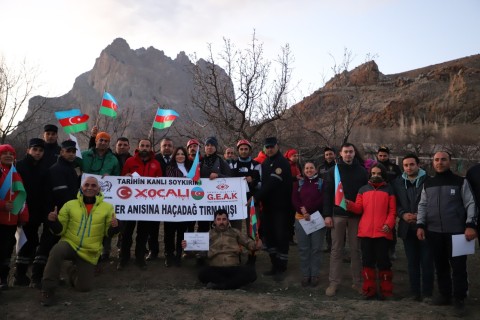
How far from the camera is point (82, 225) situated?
615 cm

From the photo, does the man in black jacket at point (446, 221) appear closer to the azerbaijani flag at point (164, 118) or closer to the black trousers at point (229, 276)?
the black trousers at point (229, 276)

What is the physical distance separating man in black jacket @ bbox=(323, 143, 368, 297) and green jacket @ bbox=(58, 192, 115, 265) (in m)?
3.58

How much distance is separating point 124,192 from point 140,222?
2.07ft

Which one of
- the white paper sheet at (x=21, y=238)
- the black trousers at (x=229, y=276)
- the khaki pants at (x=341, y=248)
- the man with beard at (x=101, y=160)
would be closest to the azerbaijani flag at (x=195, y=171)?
the man with beard at (x=101, y=160)

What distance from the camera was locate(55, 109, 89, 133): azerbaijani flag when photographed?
787 cm

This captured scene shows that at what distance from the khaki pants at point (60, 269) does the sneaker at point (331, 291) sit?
12.2 ft

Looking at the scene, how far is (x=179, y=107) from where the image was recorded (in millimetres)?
101812

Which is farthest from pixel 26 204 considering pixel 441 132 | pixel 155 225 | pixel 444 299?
pixel 441 132

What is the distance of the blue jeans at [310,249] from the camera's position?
679cm

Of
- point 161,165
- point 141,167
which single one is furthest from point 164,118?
point 141,167

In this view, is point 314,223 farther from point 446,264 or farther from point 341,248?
point 446,264

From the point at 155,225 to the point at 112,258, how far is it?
1356 millimetres

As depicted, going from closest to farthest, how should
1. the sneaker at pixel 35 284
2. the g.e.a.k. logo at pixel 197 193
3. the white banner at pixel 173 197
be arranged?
the sneaker at pixel 35 284 < the white banner at pixel 173 197 < the g.e.a.k. logo at pixel 197 193

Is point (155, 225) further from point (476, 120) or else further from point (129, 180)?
point (476, 120)
